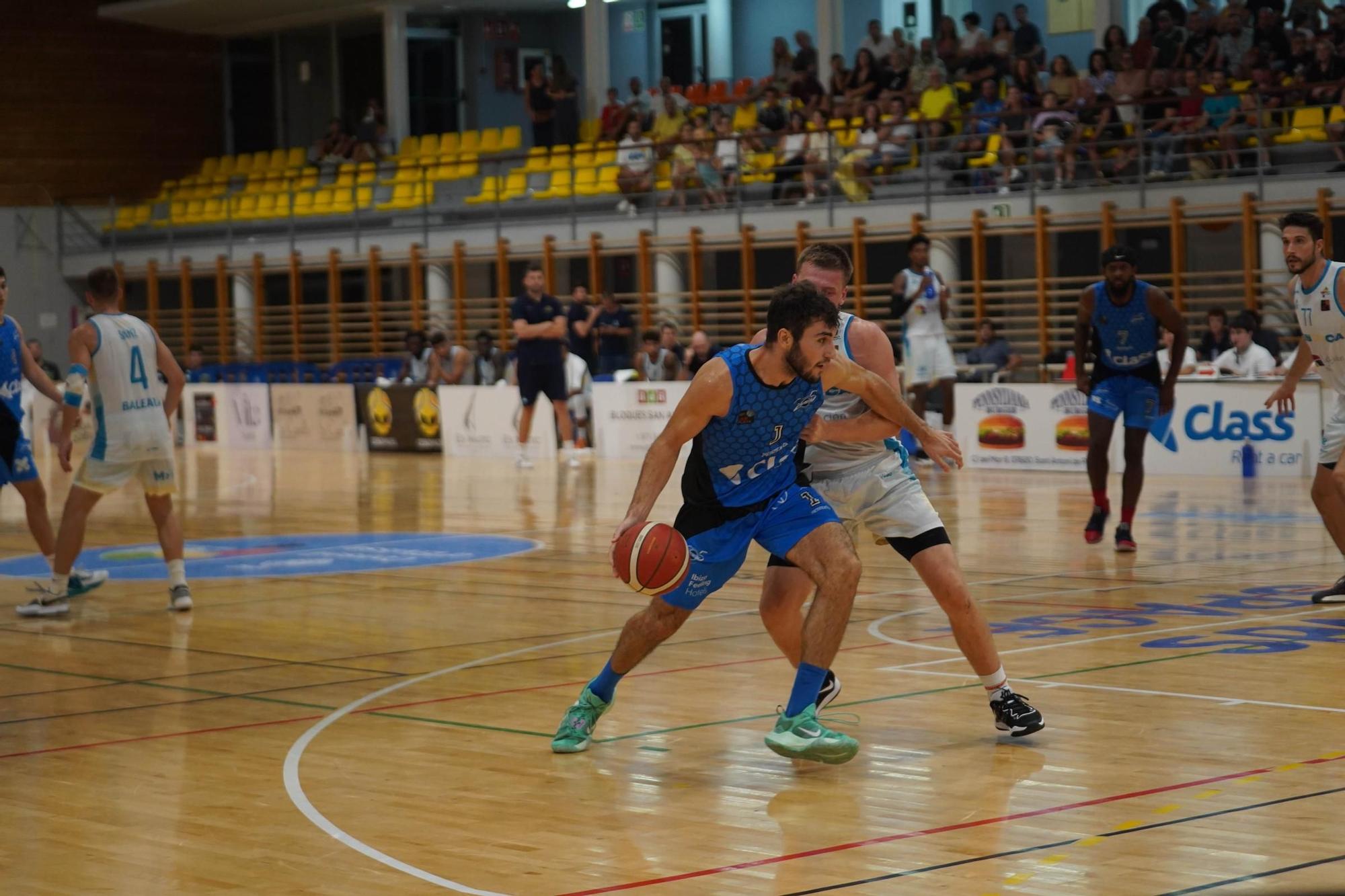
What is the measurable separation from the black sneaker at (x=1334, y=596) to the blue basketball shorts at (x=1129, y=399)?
8.33 ft

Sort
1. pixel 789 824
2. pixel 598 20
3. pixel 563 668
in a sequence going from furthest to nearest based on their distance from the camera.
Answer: pixel 598 20, pixel 563 668, pixel 789 824

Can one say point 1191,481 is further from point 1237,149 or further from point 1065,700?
point 1065,700

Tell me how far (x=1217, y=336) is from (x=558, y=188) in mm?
13243

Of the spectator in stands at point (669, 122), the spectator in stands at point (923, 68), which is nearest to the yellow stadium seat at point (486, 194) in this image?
the spectator in stands at point (669, 122)

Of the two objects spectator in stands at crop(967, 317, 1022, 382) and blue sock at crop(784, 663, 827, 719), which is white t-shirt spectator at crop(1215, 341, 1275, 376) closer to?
spectator in stands at crop(967, 317, 1022, 382)

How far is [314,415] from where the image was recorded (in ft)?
89.5

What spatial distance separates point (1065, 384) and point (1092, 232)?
6925 mm

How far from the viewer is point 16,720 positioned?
7047 mm

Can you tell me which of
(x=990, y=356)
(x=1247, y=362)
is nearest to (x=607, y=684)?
(x=1247, y=362)

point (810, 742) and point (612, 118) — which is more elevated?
point (612, 118)

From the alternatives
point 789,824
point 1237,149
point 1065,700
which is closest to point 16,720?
point 789,824

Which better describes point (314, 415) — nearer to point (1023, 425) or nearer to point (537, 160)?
point (537, 160)

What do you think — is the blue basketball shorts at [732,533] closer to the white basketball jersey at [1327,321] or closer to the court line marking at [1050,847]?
the court line marking at [1050,847]

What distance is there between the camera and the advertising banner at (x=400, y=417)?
82.0 feet
